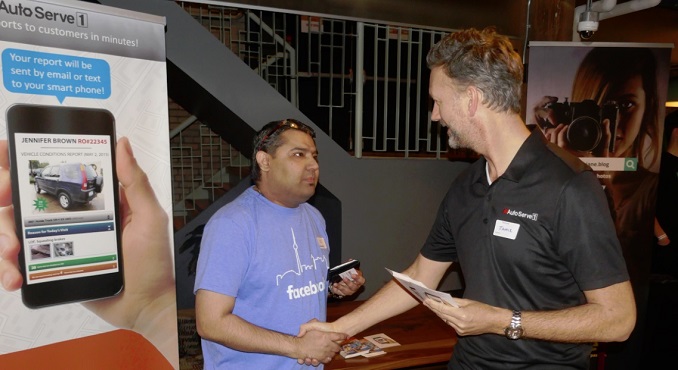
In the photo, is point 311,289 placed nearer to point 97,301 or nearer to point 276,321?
point 276,321

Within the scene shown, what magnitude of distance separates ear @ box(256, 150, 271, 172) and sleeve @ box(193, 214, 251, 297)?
0.31 meters

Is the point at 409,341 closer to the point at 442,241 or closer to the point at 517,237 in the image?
the point at 442,241

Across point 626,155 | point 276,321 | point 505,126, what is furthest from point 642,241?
point 276,321

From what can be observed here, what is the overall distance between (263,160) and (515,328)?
1182 millimetres

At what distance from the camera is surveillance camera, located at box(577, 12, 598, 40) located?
3.53 metres

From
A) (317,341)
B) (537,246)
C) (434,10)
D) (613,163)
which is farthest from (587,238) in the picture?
(434,10)

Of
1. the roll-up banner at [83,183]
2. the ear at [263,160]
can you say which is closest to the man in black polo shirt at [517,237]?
the ear at [263,160]

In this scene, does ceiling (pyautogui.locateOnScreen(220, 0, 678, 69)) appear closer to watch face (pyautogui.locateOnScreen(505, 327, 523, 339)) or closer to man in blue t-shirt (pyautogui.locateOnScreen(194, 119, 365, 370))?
man in blue t-shirt (pyautogui.locateOnScreen(194, 119, 365, 370))

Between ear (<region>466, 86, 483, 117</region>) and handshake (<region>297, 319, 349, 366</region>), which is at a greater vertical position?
ear (<region>466, 86, 483, 117</region>)

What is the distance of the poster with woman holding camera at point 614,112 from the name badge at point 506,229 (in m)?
2.36

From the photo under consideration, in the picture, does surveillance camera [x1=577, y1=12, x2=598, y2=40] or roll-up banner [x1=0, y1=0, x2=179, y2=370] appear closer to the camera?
roll-up banner [x1=0, y1=0, x2=179, y2=370]

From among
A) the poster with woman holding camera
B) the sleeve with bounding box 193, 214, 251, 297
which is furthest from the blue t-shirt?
→ the poster with woman holding camera

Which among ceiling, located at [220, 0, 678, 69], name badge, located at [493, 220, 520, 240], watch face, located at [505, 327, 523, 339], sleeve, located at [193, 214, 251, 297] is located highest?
ceiling, located at [220, 0, 678, 69]

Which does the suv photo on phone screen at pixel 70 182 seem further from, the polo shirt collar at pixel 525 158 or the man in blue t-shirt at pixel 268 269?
the polo shirt collar at pixel 525 158
